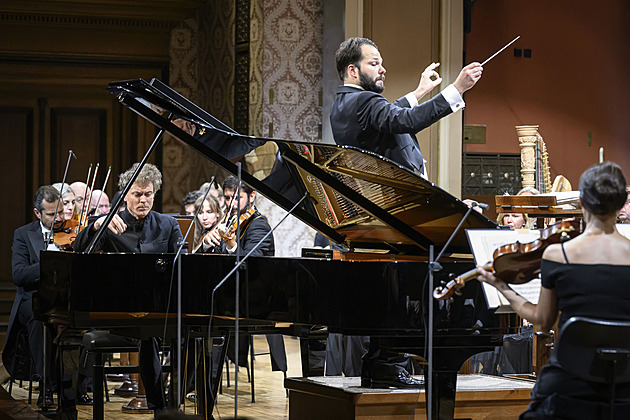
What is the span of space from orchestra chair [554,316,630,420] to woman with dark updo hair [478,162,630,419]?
0.03 metres

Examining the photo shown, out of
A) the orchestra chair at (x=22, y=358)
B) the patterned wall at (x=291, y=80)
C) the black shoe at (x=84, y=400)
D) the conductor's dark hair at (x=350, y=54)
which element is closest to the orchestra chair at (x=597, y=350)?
the conductor's dark hair at (x=350, y=54)

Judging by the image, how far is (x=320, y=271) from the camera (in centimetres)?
323

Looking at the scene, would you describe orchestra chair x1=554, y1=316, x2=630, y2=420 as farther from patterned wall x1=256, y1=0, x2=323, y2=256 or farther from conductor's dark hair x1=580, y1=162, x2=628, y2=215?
patterned wall x1=256, y1=0, x2=323, y2=256

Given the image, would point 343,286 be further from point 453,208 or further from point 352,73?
point 352,73

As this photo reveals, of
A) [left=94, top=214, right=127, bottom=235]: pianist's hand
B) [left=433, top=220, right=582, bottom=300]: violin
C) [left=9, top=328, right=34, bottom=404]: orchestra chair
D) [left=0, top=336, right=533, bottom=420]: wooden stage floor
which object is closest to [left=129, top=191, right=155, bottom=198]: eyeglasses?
[left=94, top=214, right=127, bottom=235]: pianist's hand

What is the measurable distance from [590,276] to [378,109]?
143 centimetres

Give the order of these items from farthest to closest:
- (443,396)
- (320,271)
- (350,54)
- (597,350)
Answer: (350,54), (320,271), (443,396), (597,350)

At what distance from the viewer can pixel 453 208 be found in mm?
3111

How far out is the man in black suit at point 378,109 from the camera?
3.43m

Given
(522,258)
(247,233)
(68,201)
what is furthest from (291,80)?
(522,258)

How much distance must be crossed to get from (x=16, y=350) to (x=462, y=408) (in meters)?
2.87

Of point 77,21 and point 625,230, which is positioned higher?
point 77,21

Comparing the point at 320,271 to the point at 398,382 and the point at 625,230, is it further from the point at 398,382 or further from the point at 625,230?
the point at 625,230

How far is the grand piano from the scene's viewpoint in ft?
10.2
